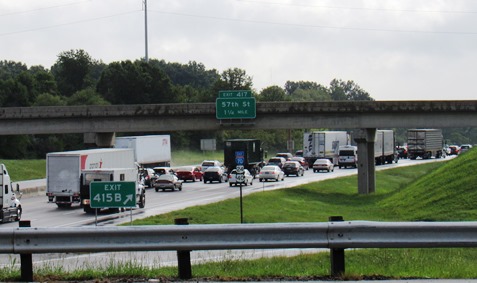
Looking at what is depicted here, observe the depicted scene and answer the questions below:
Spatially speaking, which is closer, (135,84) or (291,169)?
(291,169)

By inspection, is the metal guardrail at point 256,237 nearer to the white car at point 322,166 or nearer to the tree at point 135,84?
the white car at point 322,166

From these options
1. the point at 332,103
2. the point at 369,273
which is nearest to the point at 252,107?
the point at 332,103

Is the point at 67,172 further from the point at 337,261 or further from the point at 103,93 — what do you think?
the point at 103,93

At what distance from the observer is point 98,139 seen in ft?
199

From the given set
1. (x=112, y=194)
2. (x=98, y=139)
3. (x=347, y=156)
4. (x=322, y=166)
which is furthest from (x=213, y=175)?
(x=112, y=194)

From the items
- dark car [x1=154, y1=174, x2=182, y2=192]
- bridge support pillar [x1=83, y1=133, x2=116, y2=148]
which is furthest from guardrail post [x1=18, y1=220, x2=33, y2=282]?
dark car [x1=154, y1=174, x2=182, y2=192]

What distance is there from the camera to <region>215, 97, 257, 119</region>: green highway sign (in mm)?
58938

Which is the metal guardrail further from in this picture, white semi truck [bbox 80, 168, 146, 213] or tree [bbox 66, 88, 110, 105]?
tree [bbox 66, 88, 110, 105]

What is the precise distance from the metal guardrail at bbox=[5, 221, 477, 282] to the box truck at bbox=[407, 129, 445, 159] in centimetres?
10067

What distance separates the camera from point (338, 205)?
51000mm

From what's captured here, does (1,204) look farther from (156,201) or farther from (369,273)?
(369,273)

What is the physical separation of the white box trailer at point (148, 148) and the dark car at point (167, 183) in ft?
30.0

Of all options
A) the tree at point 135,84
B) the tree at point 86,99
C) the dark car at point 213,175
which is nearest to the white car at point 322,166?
the dark car at point 213,175

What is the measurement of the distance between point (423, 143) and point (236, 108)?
58780 millimetres
